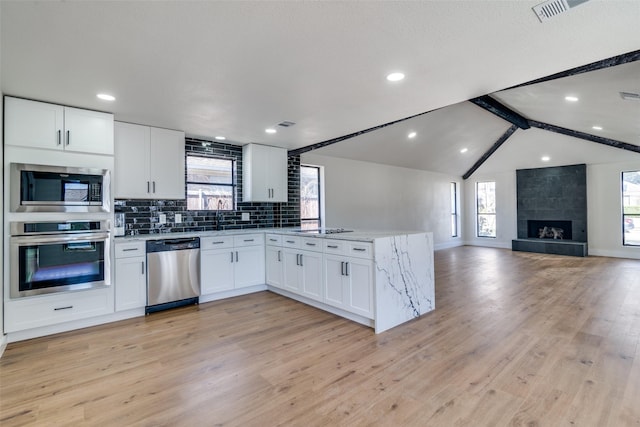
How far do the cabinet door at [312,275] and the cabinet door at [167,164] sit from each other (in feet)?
6.42

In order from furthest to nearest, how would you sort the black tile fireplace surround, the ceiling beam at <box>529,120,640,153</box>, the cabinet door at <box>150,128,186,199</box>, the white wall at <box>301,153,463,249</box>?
the black tile fireplace surround
the white wall at <box>301,153,463,249</box>
the ceiling beam at <box>529,120,640,153</box>
the cabinet door at <box>150,128,186,199</box>

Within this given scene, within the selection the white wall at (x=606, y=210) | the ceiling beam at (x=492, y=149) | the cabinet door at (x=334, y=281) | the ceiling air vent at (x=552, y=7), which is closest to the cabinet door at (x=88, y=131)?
the cabinet door at (x=334, y=281)

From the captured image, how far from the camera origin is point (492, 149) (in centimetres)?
870

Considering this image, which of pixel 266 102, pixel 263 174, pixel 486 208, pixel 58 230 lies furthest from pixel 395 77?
pixel 486 208

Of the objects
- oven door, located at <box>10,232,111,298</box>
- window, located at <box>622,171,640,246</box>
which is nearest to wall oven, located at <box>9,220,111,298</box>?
oven door, located at <box>10,232,111,298</box>

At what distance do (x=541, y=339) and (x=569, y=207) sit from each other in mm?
7295

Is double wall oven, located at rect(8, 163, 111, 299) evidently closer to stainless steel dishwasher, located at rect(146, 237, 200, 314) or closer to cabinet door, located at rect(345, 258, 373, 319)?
stainless steel dishwasher, located at rect(146, 237, 200, 314)

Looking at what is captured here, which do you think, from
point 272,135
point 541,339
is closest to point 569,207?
point 541,339

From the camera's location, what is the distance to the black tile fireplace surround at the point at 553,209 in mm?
7984

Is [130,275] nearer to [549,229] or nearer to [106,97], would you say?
[106,97]

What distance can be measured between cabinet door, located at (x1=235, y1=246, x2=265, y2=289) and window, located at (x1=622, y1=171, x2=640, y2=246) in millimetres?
8830

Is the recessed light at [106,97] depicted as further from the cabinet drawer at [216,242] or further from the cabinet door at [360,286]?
the cabinet door at [360,286]

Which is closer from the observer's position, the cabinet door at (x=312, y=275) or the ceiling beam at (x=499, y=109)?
the cabinet door at (x=312, y=275)

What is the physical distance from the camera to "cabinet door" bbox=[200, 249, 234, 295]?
13.4ft
